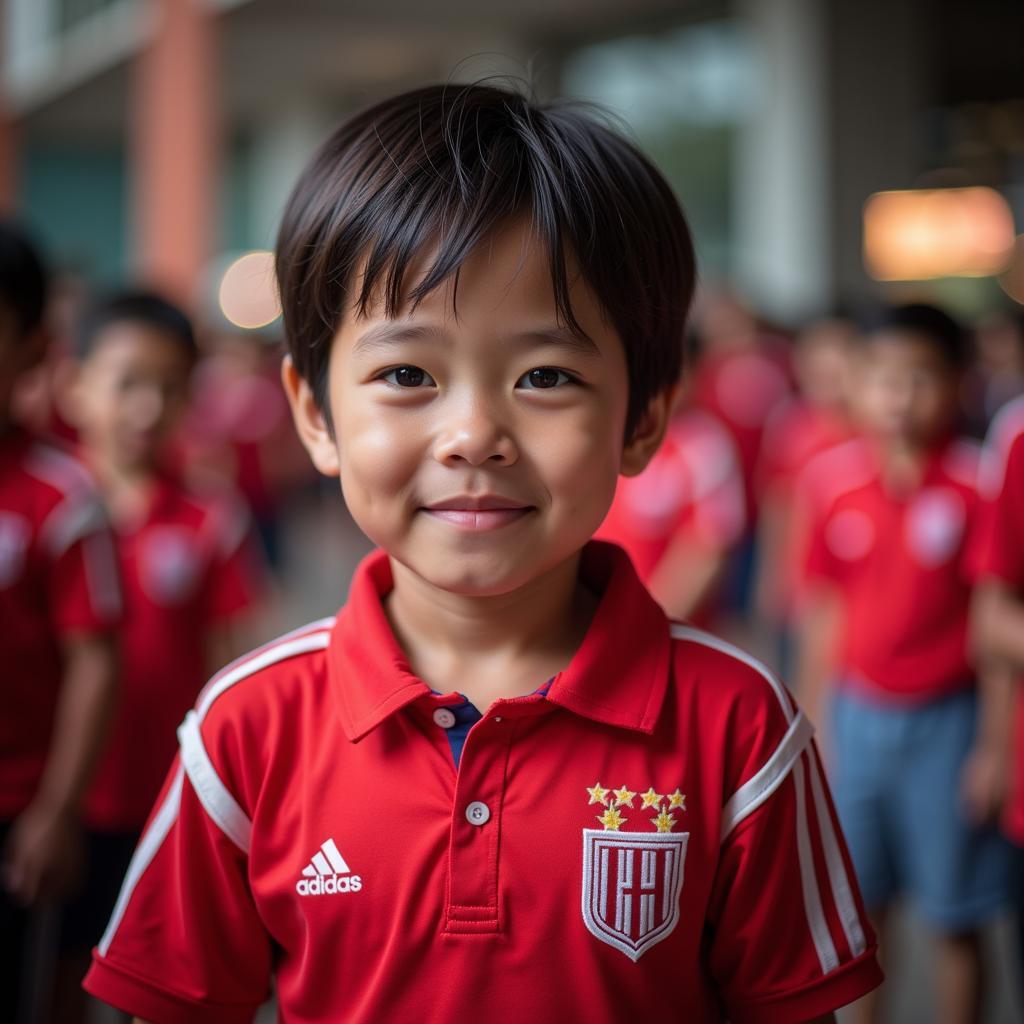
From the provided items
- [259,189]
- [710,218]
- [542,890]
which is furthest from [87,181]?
[542,890]

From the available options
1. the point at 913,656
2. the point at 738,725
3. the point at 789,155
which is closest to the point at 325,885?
the point at 738,725

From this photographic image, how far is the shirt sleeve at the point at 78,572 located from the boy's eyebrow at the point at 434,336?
3.59 feet

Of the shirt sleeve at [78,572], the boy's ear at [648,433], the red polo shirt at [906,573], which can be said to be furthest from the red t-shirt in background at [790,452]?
the boy's ear at [648,433]

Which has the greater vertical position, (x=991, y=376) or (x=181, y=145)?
(x=181, y=145)

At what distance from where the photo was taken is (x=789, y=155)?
9703 mm

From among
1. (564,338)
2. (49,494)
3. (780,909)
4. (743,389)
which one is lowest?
(780,909)

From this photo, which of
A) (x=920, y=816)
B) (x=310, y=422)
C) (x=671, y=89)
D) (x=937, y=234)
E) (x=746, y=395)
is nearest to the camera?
(x=310, y=422)

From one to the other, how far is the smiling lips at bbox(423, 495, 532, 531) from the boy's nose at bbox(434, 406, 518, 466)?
4 cm

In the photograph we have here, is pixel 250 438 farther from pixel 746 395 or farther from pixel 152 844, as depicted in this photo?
pixel 152 844

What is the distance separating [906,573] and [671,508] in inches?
42.9

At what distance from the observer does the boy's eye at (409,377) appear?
1178 mm

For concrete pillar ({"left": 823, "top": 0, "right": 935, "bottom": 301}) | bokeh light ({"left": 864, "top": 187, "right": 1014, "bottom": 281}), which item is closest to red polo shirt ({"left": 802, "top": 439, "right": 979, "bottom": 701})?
concrete pillar ({"left": 823, "top": 0, "right": 935, "bottom": 301})

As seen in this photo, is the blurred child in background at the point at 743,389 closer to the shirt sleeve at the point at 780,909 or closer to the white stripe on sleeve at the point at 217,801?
the shirt sleeve at the point at 780,909

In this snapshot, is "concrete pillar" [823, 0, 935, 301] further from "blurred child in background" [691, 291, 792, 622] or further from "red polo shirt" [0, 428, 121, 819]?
"red polo shirt" [0, 428, 121, 819]
